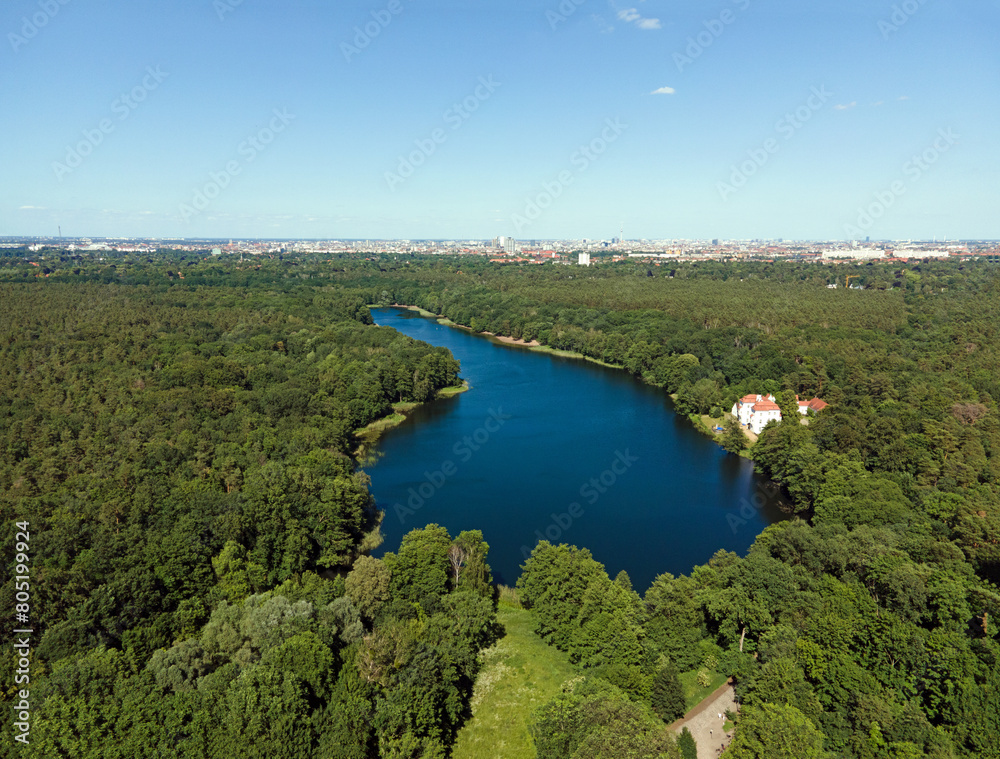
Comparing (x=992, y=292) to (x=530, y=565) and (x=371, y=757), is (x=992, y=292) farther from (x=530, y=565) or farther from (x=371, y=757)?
(x=371, y=757)

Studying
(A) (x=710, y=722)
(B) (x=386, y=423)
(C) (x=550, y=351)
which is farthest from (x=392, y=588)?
(C) (x=550, y=351)

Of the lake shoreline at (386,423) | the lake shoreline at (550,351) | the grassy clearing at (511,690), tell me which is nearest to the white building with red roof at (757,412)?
the lake shoreline at (550,351)

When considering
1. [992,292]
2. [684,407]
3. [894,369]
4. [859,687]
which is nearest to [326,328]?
[684,407]

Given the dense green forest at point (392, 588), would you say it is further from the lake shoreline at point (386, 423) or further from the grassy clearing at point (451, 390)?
the grassy clearing at point (451, 390)

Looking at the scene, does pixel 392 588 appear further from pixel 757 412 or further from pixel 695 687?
pixel 757 412

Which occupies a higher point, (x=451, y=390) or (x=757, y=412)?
(x=757, y=412)

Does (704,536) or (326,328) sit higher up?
(326,328)
